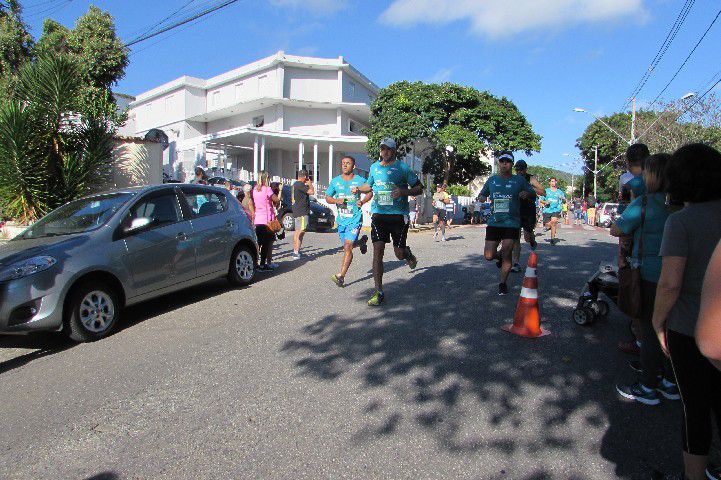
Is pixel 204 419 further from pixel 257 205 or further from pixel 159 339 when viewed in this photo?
pixel 257 205

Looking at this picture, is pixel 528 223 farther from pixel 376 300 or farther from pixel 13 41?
pixel 13 41

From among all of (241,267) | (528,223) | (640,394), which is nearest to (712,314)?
(640,394)

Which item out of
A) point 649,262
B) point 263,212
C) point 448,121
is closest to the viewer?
point 649,262

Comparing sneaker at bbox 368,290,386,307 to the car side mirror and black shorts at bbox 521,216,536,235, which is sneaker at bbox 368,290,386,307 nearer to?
the car side mirror

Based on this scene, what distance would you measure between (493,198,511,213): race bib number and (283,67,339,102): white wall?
28693mm

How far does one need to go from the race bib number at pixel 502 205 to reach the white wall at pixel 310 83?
28.7m

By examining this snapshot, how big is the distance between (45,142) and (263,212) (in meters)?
6.23

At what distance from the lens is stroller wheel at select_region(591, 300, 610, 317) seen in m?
5.11

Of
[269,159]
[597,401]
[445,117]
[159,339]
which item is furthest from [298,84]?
[597,401]

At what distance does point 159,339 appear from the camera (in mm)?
5191

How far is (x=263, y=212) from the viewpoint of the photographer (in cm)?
899

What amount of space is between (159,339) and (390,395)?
2.80m

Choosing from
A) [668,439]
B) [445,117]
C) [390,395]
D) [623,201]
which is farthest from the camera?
[445,117]

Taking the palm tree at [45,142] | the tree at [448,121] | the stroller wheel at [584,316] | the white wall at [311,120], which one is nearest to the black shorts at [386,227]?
the stroller wheel at [584,316]
